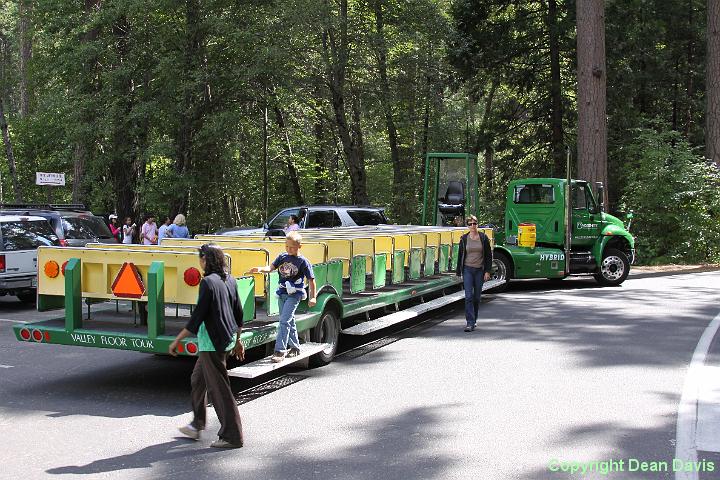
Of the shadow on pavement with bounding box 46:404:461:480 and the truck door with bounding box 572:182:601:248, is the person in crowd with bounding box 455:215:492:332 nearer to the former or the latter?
the shadow on pavement with bounding box 46:404:461:480

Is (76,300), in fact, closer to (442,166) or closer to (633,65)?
(442,166)

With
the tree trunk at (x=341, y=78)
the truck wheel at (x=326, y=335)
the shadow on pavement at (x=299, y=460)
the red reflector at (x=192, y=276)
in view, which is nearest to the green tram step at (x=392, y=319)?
the truck wheel at (x=326, y=335)

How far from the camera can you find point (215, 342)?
6105mm

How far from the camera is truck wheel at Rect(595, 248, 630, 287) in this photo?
62.5 feet

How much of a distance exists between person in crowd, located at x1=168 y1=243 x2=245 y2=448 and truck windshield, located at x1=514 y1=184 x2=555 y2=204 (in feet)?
46.0

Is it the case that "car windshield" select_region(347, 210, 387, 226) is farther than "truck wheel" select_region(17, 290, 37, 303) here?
Yes

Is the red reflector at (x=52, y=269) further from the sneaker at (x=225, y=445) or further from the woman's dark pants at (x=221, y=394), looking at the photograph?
the sneaker at (x=225, y=445)

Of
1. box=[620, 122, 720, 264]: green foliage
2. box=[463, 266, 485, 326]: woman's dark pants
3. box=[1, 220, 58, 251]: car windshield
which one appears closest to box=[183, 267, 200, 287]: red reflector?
box=[463, 266, 485, 326]: woman's dark pants

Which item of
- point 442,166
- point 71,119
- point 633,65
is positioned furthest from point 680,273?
point 71,119

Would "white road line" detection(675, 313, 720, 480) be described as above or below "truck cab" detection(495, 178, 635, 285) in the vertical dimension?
below

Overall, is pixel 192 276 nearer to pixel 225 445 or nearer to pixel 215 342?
pixel 215 342

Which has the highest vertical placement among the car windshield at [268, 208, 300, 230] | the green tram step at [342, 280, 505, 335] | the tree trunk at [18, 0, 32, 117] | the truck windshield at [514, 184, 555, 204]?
the tree trunk at [18, 0, 32, 117]

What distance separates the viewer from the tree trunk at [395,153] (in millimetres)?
26031

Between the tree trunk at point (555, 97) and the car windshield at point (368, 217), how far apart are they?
12.6 metres
